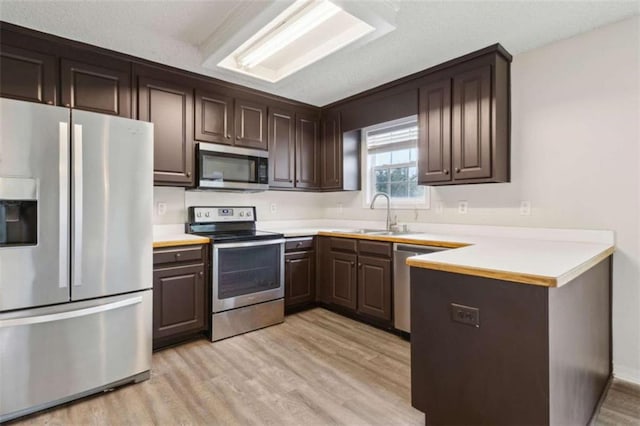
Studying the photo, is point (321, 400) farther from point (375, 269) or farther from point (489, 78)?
point (489, 78)

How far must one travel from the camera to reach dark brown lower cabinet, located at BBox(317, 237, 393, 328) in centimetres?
295

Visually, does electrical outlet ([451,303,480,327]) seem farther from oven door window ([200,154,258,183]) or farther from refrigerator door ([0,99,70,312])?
oven door window ([200,154,258,183])

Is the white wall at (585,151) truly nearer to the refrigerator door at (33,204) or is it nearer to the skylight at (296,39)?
the skylight at (296,39)

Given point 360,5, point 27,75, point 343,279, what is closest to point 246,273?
point 343,279

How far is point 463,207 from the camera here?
3.01 metres

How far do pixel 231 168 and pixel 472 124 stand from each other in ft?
7.31

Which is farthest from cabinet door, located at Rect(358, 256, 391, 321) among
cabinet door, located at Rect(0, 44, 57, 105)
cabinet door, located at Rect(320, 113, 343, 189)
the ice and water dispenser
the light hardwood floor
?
cabinet door, located at Rect(0, 44, 57, 105)

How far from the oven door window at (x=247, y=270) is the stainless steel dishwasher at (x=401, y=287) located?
113 centimetres

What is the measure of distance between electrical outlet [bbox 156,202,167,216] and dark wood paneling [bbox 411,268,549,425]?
249cm

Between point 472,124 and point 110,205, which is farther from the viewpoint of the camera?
point 472,124

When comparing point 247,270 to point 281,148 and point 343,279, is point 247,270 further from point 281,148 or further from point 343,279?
point 281,148

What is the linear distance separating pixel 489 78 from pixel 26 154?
10.2 feet

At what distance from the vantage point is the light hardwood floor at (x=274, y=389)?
1785 millimetres

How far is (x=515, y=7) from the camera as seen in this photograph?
2020 millimetres
